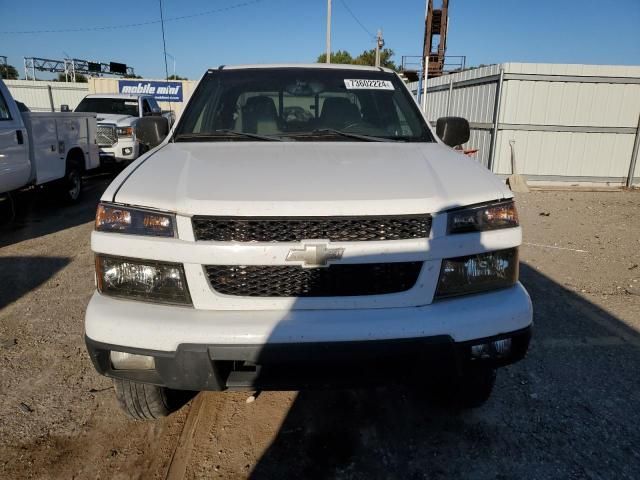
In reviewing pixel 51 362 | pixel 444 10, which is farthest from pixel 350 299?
pixel 444 10

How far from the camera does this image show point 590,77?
1060cm

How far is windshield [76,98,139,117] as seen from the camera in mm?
12500

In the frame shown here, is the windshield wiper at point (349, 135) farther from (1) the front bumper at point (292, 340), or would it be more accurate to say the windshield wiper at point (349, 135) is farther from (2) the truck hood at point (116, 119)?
(2) the truck hood at point (116, 119)

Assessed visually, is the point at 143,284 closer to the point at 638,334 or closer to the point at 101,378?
the point at 101,378

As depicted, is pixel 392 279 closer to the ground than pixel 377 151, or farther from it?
closer to the ground

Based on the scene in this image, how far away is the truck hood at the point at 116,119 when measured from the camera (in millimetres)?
11117

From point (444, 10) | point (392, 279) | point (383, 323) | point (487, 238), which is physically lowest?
point (383, 323)

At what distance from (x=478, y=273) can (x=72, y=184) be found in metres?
7.99

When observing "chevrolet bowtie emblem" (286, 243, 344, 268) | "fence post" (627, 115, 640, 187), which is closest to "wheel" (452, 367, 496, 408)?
"chevrolet bowtie emblem" (286, 243, 344, 268)

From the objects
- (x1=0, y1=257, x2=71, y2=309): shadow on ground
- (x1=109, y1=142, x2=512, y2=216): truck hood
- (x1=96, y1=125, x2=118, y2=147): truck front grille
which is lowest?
(x1=0, y1=257, x2=71, y2=309): shadow on ground

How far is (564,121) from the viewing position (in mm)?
10836

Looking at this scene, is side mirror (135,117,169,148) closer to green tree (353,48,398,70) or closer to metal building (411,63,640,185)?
metal building (411,63,640,185)

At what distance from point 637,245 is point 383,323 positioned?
19.3ft

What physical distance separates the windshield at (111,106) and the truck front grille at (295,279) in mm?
11786
